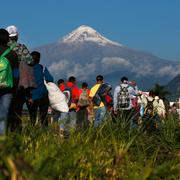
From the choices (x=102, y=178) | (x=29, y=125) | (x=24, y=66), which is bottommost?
(x=102, y=178)

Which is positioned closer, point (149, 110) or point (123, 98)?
point (149, 110)

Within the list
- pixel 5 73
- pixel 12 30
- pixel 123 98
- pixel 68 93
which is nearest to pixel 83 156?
pixel 5 73

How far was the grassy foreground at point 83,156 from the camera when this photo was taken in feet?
13.0

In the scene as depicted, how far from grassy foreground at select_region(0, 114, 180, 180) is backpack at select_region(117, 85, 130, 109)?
596 cm

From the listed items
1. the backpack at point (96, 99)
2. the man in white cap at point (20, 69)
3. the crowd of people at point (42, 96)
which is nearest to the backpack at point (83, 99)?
the crowd of people at point (42, 96)

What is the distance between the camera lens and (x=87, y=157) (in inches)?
241

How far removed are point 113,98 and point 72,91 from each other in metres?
0.98

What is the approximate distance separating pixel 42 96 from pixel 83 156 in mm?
5274

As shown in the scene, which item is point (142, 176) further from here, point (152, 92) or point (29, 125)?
point (152, 92)

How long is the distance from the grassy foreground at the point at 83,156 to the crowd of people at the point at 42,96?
217 mm

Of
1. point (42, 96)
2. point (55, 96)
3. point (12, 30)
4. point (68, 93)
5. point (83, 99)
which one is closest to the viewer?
point (12, 30)

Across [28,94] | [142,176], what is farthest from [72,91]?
[142,176]

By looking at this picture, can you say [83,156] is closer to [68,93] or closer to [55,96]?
[55,96]

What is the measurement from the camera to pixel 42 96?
37.0 feet
